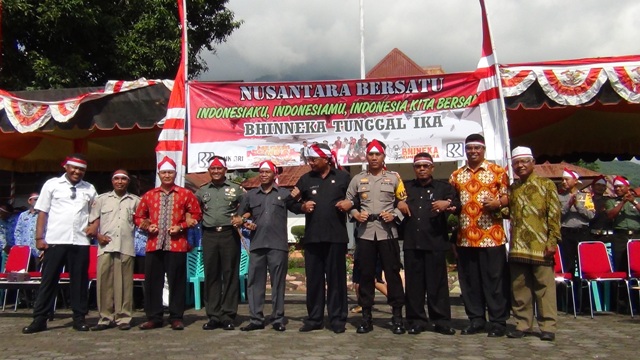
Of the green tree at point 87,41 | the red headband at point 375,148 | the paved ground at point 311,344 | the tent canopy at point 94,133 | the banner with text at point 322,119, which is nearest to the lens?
the paved ground at point 311,344

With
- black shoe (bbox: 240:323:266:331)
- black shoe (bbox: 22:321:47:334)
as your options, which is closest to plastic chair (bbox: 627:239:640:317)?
black shoe (bbox: 240:323:266:331)

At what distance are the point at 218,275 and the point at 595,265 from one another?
4541 mm

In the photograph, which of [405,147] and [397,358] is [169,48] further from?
[397,358]

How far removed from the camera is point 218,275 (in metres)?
7.00

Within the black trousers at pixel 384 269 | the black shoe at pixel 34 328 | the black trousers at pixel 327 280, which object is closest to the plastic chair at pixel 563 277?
the black trousers at pixel 384 269

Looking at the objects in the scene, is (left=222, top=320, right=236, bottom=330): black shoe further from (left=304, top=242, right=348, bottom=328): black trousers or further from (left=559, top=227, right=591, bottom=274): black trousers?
(left=559, top=227, right=591, bottom=274): black trousers

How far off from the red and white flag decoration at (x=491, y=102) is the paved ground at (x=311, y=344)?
6.63 ft

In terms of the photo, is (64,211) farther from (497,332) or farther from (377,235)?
(497,332)

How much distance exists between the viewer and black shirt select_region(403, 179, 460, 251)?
6391 mm

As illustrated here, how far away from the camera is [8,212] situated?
9922mm

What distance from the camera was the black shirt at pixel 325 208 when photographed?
6.56 m

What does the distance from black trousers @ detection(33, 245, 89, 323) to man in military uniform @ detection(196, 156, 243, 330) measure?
1363 millimetres

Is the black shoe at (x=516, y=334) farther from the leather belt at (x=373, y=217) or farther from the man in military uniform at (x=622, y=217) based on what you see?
the man in military uniform at (x=622, y=217)

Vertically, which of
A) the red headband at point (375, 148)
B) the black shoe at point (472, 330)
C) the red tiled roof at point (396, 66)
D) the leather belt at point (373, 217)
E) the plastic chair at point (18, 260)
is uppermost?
the red tiled roof at point (396, 66)
